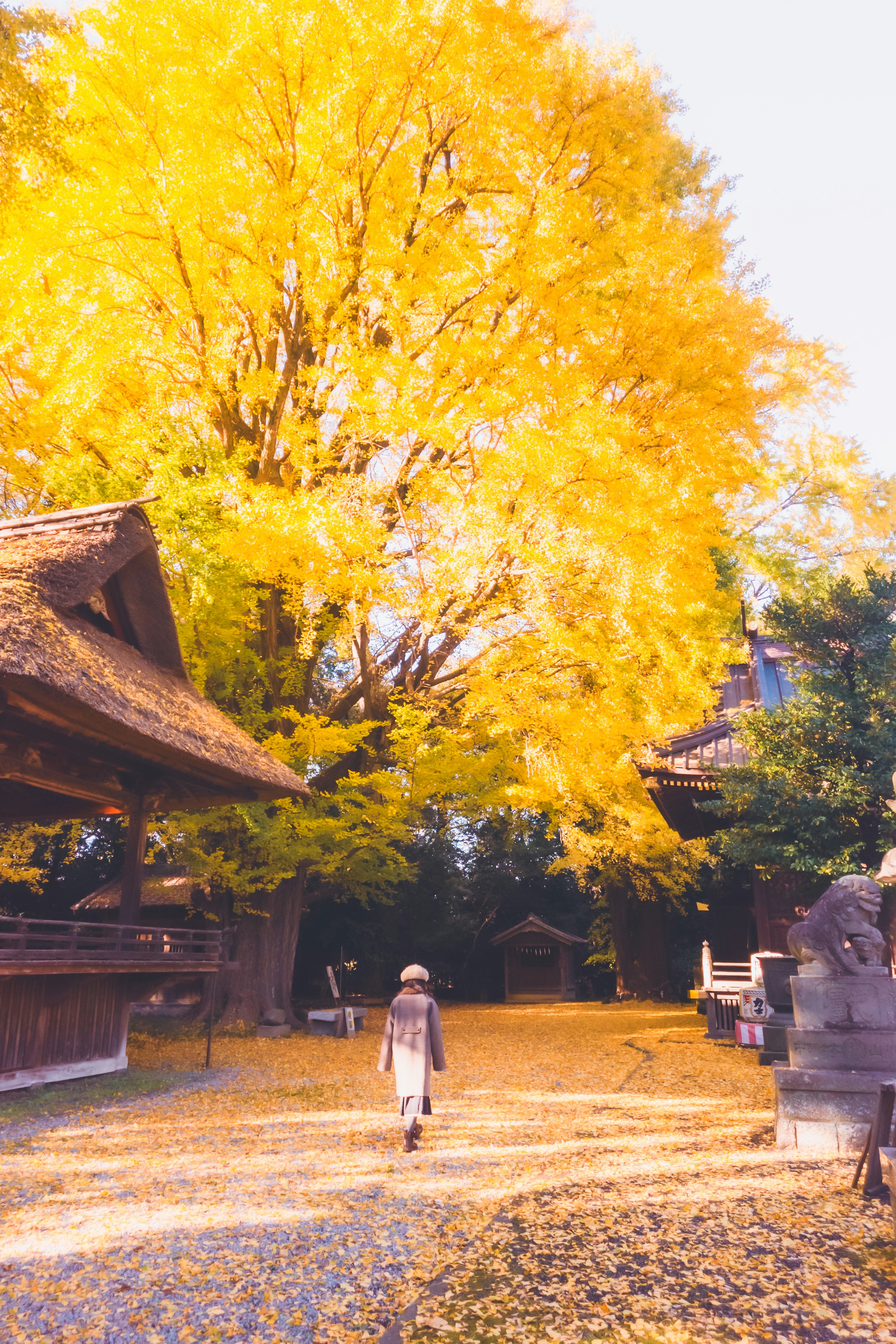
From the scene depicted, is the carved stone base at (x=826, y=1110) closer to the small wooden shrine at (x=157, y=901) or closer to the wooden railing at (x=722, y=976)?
the wooden railing at (x=722, y=976)

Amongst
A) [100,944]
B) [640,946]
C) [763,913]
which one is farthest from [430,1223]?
[640,946]

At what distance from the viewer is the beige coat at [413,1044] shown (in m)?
6.25

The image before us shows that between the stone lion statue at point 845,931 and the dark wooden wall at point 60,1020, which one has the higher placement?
the stone lion statue at point 845,931

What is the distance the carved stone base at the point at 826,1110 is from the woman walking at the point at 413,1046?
2.63 meters

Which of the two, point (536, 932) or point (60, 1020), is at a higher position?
point (536, 932)

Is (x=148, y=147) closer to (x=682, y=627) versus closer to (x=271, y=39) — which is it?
(x=271, y=39)

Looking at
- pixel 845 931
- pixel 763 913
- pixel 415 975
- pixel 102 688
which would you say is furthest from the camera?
pixel 763 913

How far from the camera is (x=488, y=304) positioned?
33.7 feet

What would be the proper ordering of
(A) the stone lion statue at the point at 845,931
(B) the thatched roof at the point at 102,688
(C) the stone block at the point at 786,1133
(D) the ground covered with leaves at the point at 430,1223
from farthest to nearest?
(B) the thatched roof at the point at 102,688 → (A) the stone lion statue at the point at 845,931 → (C) the stone block at the point at 786,1133 → (D) the ground covered with leaves at the point at 430,1223

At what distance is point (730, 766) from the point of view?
11523 millimetres

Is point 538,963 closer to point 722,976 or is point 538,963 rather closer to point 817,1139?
point 722,976

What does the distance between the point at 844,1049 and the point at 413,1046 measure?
10.9 ft

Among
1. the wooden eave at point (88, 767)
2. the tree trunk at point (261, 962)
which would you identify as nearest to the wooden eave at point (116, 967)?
the wooden eave at point (88, 767)

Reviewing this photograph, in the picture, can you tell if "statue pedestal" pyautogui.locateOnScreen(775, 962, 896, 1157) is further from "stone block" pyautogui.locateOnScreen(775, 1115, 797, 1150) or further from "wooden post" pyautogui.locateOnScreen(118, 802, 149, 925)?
"wooden post" pyautogui.locateOnScreen(118, 802, 149, 925)
